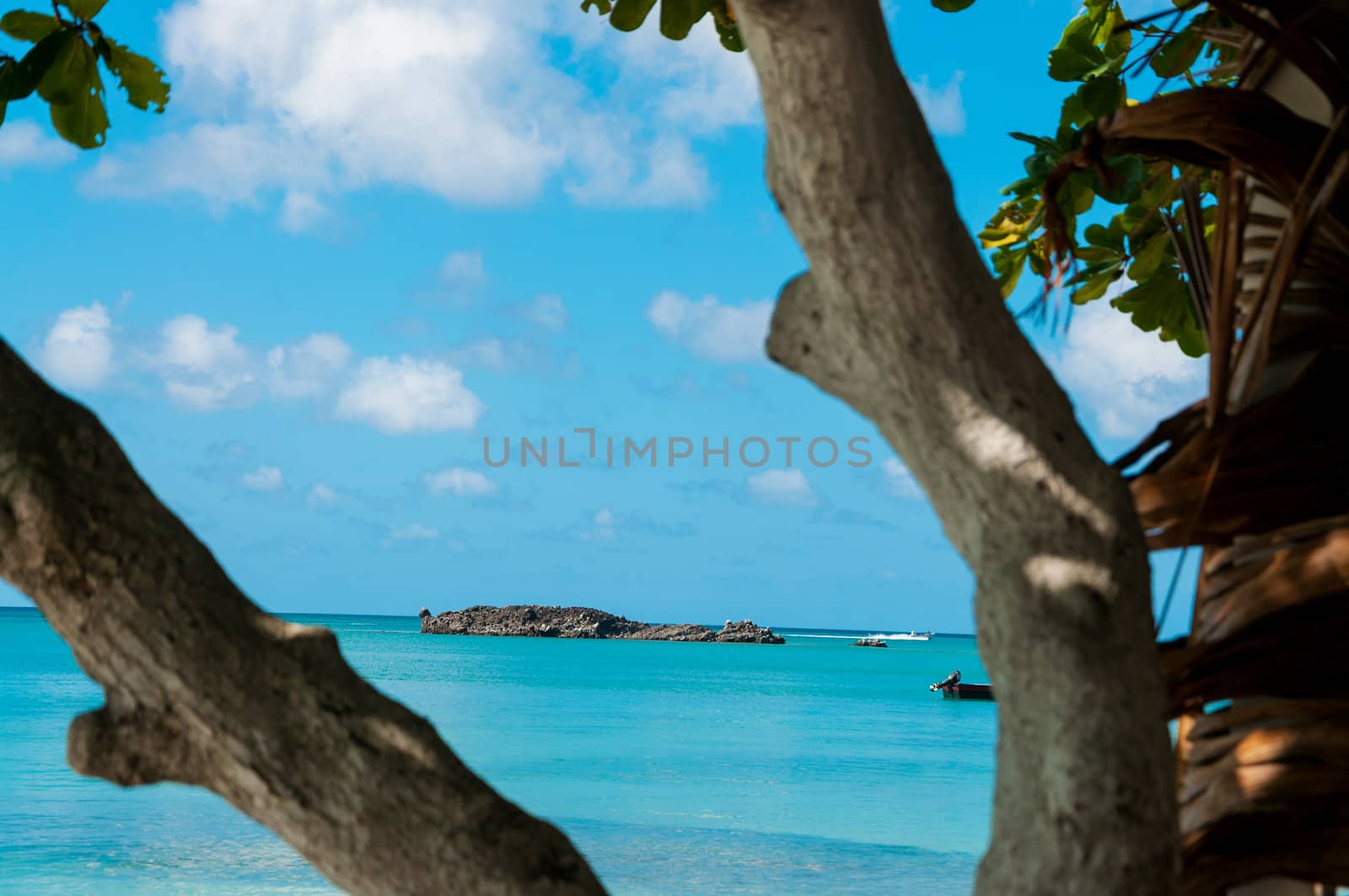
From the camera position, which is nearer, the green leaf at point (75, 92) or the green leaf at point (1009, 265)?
the green leaf at point (75, 92)

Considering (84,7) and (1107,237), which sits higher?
(84,7)

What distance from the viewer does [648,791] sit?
17.5 meters

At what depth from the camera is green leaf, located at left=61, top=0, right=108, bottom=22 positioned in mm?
1907

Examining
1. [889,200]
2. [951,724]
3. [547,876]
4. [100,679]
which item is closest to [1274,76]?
[889,200]

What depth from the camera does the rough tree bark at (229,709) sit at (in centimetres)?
89

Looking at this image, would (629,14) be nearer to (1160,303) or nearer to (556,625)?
(1160,303)

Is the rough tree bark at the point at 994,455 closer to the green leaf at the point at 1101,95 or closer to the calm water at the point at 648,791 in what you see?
the green leaf at the point at 1101,95

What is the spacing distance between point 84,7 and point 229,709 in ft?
4.99

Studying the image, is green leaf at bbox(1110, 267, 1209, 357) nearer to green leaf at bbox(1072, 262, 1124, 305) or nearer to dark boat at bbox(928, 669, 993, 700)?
green leaf at bbox(1072, 262, 1124, 305)

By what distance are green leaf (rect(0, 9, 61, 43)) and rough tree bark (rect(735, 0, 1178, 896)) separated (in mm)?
1628

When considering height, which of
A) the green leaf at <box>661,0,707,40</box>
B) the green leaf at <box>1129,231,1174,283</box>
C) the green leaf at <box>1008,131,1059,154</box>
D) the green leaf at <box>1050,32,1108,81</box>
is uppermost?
the green leaf at <box>1050,32,1108,81</box>

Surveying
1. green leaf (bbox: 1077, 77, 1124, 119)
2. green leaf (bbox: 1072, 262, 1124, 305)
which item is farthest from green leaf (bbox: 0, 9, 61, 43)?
green leaf (bbox: 1072, 262, 1124, 305)

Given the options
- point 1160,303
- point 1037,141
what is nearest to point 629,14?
point 1037,141

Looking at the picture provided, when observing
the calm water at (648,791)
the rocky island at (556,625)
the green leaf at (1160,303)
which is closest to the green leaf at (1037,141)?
the green leaf at (1160,303)
